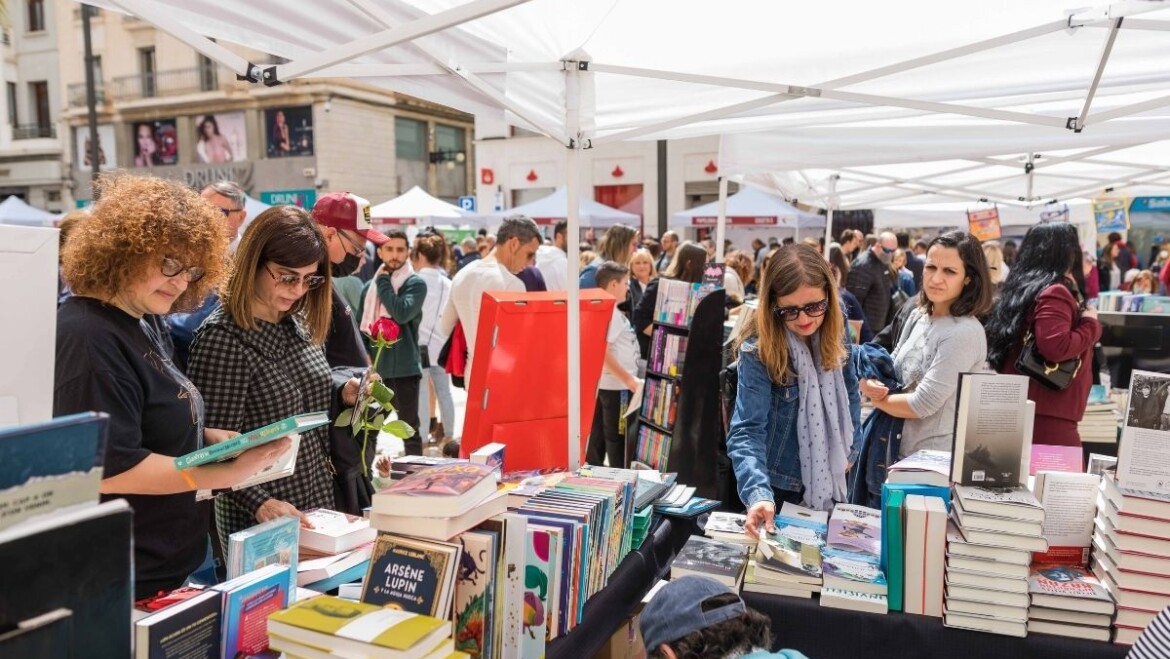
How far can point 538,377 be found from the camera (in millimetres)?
2830

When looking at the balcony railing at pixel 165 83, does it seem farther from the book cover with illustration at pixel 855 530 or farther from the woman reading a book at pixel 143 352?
the book cover with illustration at pixel 855 530

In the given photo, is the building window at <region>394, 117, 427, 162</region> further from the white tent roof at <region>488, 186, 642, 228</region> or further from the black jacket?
the black jacket

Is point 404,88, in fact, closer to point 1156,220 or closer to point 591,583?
point 591,583

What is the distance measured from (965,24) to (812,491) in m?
1.62

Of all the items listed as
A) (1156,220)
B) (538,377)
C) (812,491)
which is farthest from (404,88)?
(1156,220)

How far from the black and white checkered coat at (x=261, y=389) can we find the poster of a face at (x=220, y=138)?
27.2m

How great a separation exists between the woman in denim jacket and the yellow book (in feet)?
4.24

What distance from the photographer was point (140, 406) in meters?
1.57

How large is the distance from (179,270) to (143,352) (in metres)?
0.18

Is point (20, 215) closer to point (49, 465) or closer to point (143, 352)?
point (143, 352)

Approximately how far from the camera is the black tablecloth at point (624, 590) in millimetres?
1865

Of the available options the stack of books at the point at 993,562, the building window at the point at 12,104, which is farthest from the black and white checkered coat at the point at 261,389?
the building window at the point at 12,104

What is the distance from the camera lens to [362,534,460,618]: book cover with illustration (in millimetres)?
1392

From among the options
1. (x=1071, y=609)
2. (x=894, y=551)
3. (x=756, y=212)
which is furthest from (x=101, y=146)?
(x=1071, y=609)
